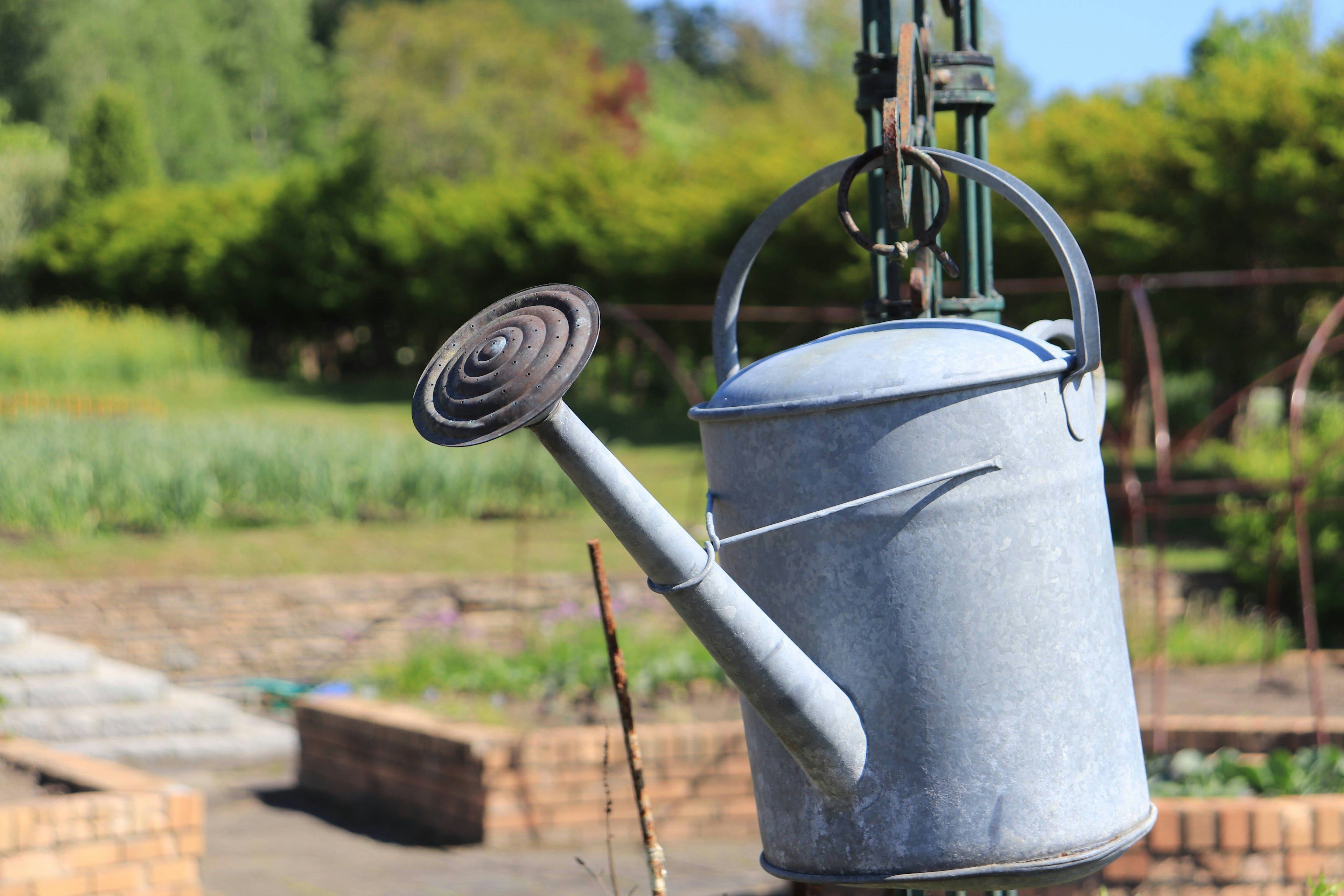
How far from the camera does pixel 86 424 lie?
11758 mm

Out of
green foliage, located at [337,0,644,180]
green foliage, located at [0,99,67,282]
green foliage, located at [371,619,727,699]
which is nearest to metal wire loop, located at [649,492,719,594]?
green foliage, located at [371,619,727,699]

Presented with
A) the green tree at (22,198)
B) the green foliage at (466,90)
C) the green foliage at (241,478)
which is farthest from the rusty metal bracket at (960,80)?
the green tree at (22,198)

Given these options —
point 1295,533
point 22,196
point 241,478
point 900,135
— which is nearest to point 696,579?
point 900,135

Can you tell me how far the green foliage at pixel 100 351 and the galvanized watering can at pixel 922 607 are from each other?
19.3 metres

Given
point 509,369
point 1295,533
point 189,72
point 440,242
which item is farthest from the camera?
point 189,72

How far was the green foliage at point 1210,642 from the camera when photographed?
259 inches

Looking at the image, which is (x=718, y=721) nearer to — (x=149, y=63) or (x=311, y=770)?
(x=311, y=770)

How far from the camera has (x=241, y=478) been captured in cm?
1027

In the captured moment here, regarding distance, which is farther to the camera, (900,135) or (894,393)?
(900,135)

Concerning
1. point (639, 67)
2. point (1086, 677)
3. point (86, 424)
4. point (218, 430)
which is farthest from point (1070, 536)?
point (639, 67)

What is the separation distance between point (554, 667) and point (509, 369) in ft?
14.5

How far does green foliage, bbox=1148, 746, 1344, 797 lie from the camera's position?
160 inches

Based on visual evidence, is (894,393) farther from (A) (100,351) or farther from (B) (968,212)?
(A) (100,351)

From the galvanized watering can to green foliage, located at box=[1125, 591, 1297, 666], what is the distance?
16.3 feet
